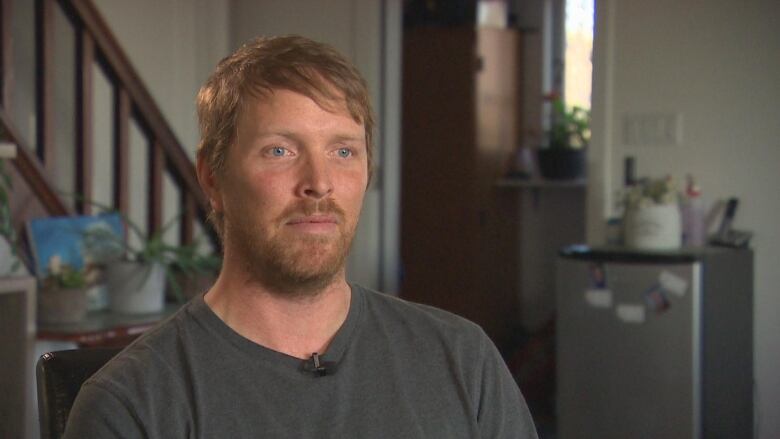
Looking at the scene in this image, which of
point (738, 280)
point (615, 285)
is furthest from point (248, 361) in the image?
point (738, 280)

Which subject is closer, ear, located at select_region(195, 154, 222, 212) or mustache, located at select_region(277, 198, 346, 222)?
mustache, located at select_region(277, 198, 346, 222)

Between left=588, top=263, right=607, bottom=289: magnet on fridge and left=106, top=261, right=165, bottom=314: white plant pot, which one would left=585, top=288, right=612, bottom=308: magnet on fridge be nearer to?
left=588, top=263, right=607, bottom=289: magnet on fridge

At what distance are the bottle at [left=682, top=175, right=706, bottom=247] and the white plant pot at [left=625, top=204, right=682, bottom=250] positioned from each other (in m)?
0.09

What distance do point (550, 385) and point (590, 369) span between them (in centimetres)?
143

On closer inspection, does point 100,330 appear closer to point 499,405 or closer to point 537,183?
point 499,405

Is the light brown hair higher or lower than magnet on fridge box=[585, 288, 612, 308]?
higher

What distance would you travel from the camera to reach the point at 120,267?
3.31 metres

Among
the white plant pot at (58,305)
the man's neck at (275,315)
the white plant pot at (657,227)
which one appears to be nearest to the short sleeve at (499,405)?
the man's neck at (275,315)

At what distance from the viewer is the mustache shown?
124 cm

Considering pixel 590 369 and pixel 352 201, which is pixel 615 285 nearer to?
pixel 590 369

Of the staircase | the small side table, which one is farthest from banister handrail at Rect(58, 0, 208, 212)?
the small side table

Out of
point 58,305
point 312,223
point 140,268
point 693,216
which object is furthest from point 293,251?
point 693,216

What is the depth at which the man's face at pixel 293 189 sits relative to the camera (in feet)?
4.09

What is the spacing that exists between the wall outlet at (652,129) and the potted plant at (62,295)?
1.99 metres
